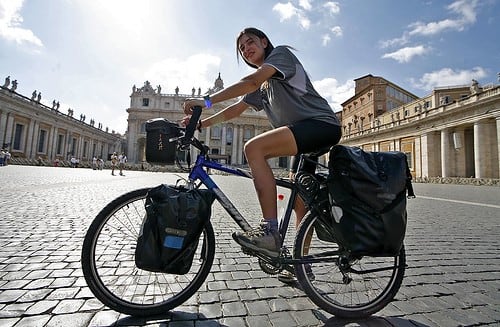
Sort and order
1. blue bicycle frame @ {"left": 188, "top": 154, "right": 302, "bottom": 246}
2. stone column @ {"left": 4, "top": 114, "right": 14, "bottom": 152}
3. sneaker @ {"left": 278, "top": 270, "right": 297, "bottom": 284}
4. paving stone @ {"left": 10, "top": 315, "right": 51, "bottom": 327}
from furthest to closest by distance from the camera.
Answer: stone column @ {"left": 4, "top": 114, "right": 14, "bottom": 152} → sneaker @ {"left": 278, "top": 270, "right": 297, "bottom": 284} → blue bicycle frame @ {"left": 188, "top": 154, "right": 302, "bottom": 246} → paving stone @ {"left": 10, "top": 315, "right": 51, "bottom": 327}

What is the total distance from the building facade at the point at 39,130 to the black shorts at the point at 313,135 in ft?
165

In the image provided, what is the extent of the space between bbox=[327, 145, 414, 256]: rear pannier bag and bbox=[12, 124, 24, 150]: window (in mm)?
54830

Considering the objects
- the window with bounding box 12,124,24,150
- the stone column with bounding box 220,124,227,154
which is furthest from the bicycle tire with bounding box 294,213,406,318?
the stone column with bounding box 220,124,227,154

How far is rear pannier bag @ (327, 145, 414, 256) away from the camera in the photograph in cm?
175

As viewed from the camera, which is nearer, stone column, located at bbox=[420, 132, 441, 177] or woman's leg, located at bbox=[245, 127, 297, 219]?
woman's leg, located at bbox=[245, 127, 297, 219]

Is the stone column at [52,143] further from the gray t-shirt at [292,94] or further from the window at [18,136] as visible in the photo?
the gray t-shirt at [292,94]

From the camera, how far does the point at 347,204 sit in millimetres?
1820

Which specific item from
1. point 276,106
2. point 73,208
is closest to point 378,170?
point 276,106

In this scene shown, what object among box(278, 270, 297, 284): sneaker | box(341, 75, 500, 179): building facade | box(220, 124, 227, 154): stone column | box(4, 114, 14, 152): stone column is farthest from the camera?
box(220, 124, 227, 154): stone column

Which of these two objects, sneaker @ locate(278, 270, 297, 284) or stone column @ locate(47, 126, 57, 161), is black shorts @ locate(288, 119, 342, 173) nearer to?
sneaker @ locate(278, 270, 297, 284)

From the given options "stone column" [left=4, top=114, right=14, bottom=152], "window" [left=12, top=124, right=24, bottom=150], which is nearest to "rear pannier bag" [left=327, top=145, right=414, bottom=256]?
"stone column" [left=4, top=114, right=14, bottom=152]

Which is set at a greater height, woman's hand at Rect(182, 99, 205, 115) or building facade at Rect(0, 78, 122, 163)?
building facade at Rect(0, 78, 122, 163)

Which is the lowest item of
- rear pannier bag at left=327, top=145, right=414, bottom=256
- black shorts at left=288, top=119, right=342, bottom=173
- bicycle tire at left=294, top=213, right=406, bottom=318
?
bicycle tire at left=294, top=213, right=406, bottom=318

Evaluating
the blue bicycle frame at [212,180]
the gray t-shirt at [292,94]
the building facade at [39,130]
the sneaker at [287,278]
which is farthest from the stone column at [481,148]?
the building facade at [39,130]
